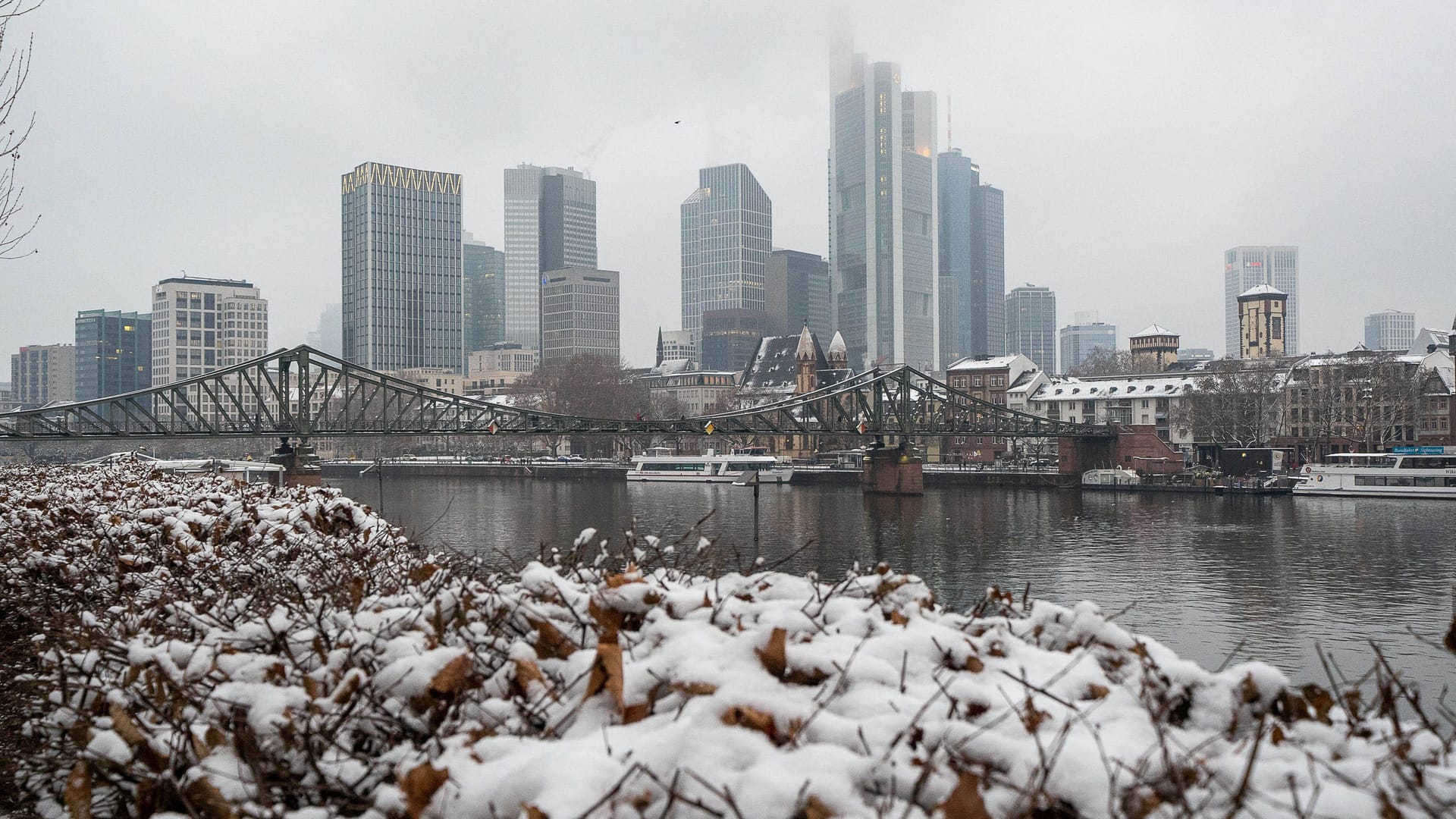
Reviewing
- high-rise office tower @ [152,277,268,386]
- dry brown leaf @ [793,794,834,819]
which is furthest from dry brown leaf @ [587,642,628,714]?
high-rise office tower @ [152,277,268,386]

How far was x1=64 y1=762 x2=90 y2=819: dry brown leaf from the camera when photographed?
128 inches

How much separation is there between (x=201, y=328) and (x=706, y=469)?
459 ft

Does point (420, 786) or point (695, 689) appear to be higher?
point (695, 689)

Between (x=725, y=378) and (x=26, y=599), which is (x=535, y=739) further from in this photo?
(x=725, y=378)

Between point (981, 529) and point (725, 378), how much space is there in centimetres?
12860

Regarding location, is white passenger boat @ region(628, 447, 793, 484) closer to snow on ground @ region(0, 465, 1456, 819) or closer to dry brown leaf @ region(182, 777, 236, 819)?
snow on ground @ region(0, 465, 1456, 819)

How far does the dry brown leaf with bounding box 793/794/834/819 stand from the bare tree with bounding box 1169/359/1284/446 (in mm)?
93777

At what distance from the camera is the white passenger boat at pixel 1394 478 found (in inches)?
2589

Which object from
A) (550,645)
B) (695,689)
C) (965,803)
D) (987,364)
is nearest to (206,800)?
(550,645)

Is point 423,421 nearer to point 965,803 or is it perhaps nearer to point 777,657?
point 777,657

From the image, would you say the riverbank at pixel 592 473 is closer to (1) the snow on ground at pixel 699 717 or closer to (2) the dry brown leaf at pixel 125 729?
(1) the snow on ground at pixel 699 717

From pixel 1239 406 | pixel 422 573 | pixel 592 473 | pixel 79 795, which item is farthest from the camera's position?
pixel 592 473

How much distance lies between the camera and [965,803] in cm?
254

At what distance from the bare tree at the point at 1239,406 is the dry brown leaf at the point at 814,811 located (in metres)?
93.8
